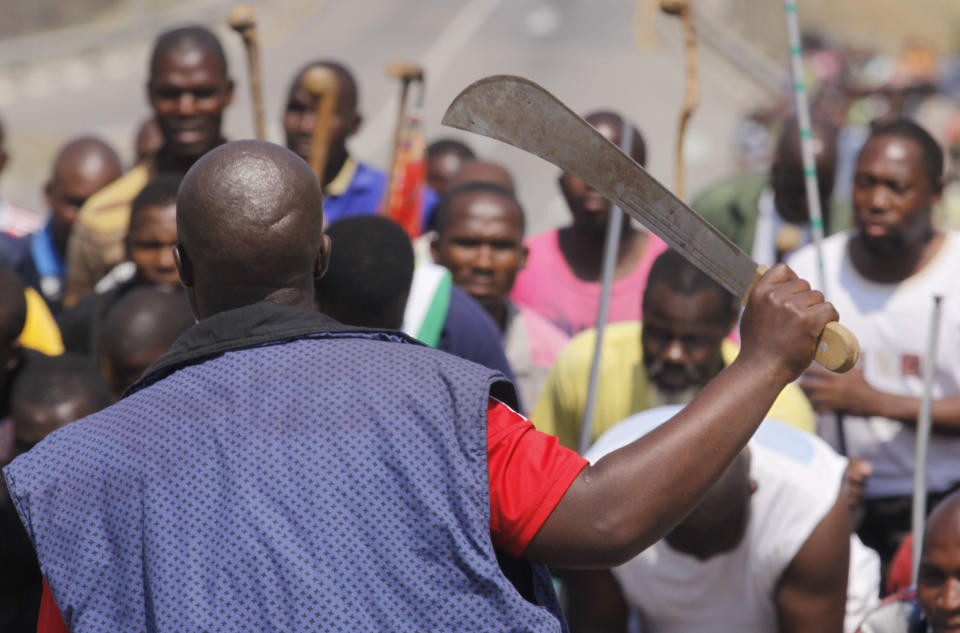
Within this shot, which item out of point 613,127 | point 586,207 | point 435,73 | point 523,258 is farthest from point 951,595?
point 435,73

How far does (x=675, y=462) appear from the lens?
2008mm

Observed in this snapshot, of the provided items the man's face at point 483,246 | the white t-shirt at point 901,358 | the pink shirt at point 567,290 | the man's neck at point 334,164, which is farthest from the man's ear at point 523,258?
the white t-shirt at point 901,358

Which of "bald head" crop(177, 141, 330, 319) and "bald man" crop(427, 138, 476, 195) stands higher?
"bald head" crop(177, 141, 330, 319)

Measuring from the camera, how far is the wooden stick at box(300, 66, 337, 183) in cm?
514

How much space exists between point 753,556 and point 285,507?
1.86 m

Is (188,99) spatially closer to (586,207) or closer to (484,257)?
(484,257)

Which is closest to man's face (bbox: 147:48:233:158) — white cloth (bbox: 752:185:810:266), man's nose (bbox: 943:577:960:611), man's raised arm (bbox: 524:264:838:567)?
white cloth (bbox: 752:185:810:266)

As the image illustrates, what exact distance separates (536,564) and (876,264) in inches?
111

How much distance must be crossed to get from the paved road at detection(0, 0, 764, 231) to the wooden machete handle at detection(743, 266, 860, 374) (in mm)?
12747

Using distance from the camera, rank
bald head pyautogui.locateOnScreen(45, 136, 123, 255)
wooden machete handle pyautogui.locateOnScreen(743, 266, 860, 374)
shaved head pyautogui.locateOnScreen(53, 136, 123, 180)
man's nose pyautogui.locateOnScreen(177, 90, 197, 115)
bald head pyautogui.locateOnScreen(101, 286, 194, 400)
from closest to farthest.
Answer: wooden machete handle pyautogui.locateOnScreen(743, 266, 860, 374) → bald head pyautogui.locateOnScreen(101, 286, 194, 400) → man's nose pyautogui.locateOnScreen(177, 90, 197, 115) → bald head pyautogui.locateOnScreen(45, 136, 123, 255) → shaved head pyautogui.locateOnScreen(53, 136, 123, 180)

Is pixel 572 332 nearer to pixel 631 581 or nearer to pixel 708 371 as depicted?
pixel 708 371

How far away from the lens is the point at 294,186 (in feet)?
7.27

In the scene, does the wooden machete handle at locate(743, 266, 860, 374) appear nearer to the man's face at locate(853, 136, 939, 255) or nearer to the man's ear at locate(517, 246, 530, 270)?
the man's face at locate(853, 136, 939, 255)

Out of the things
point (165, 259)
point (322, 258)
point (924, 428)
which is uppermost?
point (322, 258)
